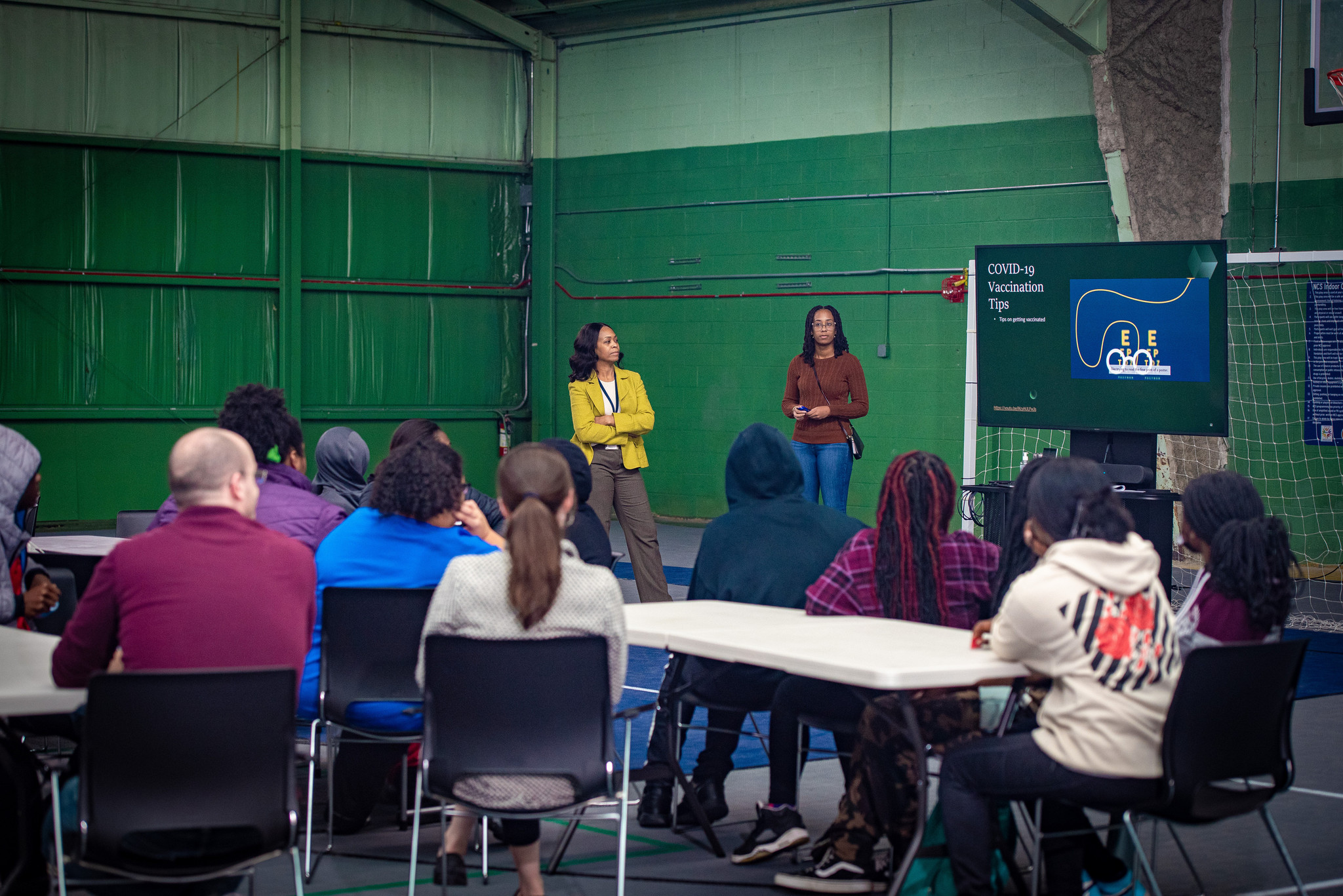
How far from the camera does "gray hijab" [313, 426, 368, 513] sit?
486 centimetres

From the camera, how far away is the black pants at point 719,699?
360cm

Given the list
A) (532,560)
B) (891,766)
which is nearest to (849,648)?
(891,766)

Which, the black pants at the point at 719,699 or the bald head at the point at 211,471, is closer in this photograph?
the bald head at the point at 211,471

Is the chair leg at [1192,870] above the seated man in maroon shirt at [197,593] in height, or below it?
below

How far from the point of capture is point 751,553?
383cm

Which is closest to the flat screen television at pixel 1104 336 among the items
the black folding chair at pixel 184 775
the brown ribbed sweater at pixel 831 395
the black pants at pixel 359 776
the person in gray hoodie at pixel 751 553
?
the brown ribbed sweater at pixel 831 395

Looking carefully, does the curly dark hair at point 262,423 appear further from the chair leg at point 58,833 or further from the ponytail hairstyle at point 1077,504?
the ponytail hairstyle at point 1077,504

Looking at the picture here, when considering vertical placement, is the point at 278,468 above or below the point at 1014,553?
above

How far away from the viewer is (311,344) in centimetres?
1122

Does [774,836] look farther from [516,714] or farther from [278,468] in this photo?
[278,468]

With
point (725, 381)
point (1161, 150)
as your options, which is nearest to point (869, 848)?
point (1161, 150)

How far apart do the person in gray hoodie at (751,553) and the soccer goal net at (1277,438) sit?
5091 millimetres

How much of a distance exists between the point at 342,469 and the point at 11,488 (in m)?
1.29

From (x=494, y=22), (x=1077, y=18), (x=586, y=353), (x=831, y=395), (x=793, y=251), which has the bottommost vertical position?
(x=831, y=395)
